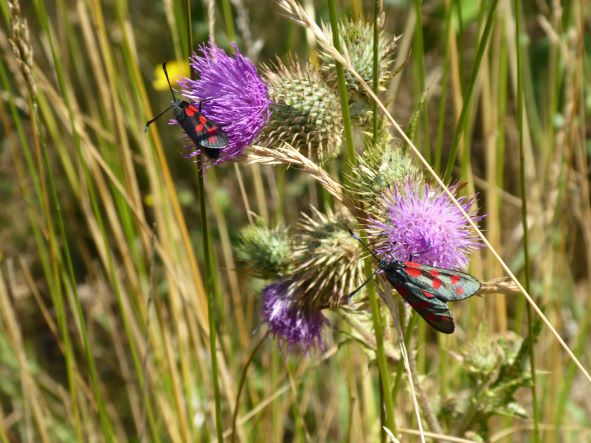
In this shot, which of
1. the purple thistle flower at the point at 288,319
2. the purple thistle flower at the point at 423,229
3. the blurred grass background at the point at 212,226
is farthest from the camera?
the blurred grass background at the point at 212,226

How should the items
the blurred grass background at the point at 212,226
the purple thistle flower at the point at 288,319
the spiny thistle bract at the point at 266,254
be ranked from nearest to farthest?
the purple thistle flower at the point at 288,319
the spiny thistle bract at the point at 266,254
the blurred grass background at the point at 212,226

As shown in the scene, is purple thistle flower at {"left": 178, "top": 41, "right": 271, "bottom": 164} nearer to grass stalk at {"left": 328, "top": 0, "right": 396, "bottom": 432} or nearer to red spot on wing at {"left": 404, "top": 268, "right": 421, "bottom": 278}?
grass stalk at {"left": 328, "top": 0, "right": 396, "bottom": 432}

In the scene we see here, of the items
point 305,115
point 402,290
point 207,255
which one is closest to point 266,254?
point 207,255

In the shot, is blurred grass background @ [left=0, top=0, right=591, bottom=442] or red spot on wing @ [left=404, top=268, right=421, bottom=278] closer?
red spot on wing @ [left=404, top=268, right=421, bottom=278]

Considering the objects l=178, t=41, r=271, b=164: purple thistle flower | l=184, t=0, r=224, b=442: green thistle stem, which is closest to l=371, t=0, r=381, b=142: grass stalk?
l=178, t=41, r=271, b=164: purple thistle flower

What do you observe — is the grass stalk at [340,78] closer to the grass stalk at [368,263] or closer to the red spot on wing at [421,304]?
the grass stalk at [368,263]

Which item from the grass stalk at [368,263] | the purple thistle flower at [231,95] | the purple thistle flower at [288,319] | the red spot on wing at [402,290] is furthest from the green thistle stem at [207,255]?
the red spot on wing at [402,290]

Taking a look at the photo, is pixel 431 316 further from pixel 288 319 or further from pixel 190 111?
pixel 190 111
